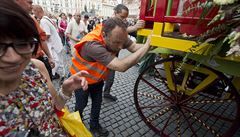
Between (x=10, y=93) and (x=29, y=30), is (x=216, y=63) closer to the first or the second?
(x=29, y=30)

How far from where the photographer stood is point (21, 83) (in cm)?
99

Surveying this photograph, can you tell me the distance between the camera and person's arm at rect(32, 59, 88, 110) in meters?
1.18

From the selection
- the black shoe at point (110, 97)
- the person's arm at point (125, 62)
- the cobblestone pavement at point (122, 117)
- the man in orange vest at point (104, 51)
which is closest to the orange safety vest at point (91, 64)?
the man in orange vest at point (104, 51)

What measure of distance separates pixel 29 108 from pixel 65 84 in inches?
12.2

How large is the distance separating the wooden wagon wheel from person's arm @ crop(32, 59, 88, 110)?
1.03 m

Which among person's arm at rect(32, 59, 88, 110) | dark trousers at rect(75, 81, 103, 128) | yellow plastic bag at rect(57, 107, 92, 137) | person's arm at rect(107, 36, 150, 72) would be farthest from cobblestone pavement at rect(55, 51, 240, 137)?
person's arm at rect(32, 59, 88, 110)

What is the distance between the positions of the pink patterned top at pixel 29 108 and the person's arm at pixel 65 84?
0.33 ft

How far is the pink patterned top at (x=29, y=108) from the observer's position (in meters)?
0.88

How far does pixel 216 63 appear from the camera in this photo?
4.85ft

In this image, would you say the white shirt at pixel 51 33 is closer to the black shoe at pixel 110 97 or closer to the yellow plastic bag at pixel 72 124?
the black shoe at pixel 110 97

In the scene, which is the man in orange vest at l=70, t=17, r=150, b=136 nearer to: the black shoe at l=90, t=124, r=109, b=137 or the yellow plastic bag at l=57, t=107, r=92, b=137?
the yellow plastic bag at l=57, t=107, r=92, b=137

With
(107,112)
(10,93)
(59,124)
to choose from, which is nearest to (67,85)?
(59,124)

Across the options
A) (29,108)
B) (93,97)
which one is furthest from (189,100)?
(29,108)

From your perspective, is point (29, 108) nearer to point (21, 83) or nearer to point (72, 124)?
point (21, 83)
